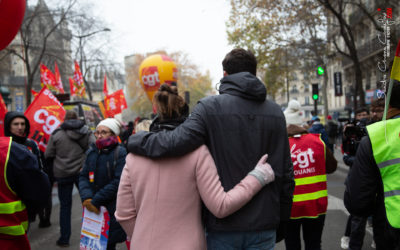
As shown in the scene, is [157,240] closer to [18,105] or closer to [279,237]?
[279,237]

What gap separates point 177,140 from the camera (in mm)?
2229

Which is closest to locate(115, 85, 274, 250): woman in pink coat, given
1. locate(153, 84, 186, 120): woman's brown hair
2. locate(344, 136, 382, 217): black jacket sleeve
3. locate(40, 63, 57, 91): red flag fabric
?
locate(153, 84, 186, 120): woman's brown hair

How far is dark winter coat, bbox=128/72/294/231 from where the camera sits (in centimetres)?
227

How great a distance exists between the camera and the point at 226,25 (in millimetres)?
19984

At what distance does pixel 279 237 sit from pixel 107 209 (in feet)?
6.52

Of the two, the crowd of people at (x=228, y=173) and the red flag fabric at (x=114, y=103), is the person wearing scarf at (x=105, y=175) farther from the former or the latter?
the red flag fabric at (x=114, y=103)

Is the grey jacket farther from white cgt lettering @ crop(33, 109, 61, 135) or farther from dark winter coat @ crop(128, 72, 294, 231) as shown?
dark winter coat @ crop(128, 72, 294, 231)

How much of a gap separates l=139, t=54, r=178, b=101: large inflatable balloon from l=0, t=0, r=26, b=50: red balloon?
45.5ft

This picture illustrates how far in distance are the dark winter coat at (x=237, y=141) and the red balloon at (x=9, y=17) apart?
7.05 ft

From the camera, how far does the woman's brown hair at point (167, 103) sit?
249cm

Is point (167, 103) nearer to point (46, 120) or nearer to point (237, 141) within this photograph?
point (237, 141)

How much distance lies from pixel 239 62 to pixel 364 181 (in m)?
1.02

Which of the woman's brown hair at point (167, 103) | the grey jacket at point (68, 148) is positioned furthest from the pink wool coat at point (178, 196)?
the grey jacket at point (68, 148)

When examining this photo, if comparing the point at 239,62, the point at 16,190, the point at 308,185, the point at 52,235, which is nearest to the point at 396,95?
the point at 239,62
